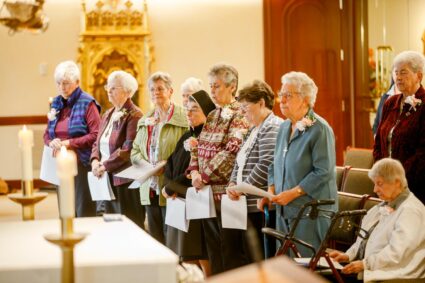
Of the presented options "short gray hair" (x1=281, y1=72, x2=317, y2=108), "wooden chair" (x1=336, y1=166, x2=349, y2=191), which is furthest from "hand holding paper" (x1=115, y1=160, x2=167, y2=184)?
"short gray hair" (x1=281, y1=72, x2=317, y2=108)

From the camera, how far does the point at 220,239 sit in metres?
4.73

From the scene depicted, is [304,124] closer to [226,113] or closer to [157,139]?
[226,113]

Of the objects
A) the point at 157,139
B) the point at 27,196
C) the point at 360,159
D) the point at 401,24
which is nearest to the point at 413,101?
the point at 360,159

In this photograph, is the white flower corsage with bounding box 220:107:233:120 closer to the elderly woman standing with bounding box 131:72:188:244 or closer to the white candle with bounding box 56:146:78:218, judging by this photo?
the elderly woman standing with bounding box 131:72:188:244

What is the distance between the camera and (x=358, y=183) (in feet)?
16.6

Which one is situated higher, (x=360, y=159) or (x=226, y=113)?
(x=226, y=113)

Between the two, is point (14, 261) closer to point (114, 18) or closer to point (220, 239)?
point (220, 239)

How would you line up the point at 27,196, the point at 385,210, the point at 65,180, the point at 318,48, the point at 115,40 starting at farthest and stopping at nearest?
1. the point at 318,48
2. the point at 115,40
3. the point at 385,210
4. the point at 27,196
5. the point at 65,180

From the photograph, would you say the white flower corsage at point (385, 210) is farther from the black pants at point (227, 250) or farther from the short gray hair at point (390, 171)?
the black pants at point (227, 250)

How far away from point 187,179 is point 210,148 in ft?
1.18

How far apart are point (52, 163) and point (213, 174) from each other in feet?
5.48

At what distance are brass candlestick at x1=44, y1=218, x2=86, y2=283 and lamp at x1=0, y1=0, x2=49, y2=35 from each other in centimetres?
109

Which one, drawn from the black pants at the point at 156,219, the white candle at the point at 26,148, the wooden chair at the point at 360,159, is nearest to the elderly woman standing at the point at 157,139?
the black pants at the point at 156,219

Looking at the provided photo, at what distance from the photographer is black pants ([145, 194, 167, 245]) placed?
208 inches
